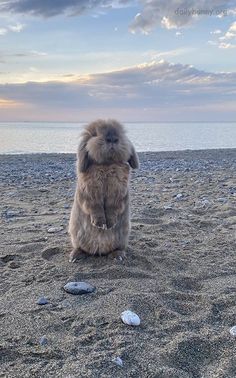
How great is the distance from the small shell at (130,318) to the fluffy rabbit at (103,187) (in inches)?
61.4

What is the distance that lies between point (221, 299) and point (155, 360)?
1.25 metres

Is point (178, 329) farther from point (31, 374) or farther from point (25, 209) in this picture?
point (25, 209)

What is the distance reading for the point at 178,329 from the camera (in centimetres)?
370

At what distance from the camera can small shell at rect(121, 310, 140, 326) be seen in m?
3.77

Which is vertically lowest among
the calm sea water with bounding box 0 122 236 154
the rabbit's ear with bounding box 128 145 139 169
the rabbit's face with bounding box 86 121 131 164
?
the calm sea water with bounding box 0 122 236 154

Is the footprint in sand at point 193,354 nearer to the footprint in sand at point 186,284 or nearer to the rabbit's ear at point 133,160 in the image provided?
the footprint in sand at point 186,284

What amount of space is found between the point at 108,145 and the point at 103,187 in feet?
1.58

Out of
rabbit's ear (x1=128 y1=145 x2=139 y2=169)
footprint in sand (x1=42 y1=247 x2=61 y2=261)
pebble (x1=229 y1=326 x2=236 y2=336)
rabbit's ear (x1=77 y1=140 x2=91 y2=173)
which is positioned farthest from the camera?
footprint in sand (x1=42 y1=247 x2=61 y2=261)

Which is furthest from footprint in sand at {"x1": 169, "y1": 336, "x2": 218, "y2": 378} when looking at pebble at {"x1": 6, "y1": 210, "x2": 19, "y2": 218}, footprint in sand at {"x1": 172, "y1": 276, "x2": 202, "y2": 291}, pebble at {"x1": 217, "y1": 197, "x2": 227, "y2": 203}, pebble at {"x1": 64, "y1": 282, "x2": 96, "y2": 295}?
pebble at {"x1": 217, "y1": 197, "x2": 227, "y2": 203}

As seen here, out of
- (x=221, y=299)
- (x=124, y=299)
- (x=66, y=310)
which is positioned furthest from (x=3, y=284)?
(x=221, y=299)

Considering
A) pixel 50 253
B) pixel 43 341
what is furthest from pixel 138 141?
pixel 43 341

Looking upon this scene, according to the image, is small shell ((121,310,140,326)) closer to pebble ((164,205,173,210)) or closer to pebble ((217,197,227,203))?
pebble ((164,205,173,210))

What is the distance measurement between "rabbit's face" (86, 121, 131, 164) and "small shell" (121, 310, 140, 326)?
1.85 m

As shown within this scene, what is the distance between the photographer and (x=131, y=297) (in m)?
4.23
